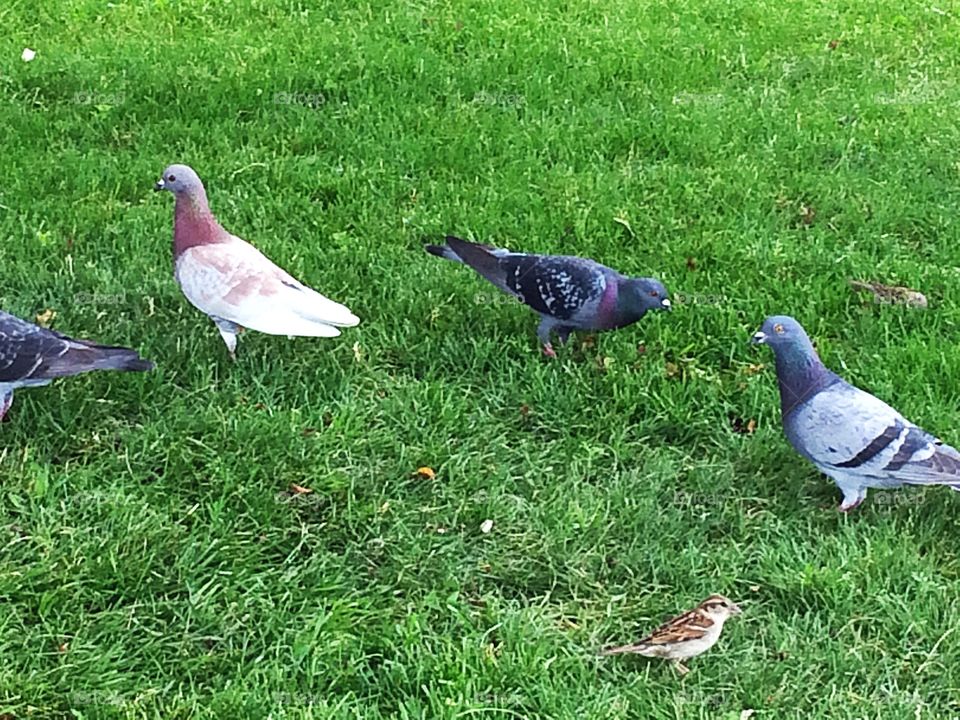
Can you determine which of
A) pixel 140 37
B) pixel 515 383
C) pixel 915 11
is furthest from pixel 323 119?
pixel 915 11

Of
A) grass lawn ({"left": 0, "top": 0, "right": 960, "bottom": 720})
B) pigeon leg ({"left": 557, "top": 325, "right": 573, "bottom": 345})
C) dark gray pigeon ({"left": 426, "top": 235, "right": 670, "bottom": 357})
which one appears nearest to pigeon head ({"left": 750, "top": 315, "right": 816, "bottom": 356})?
grass lawn ({"left": 0, "top": 0, "right": 960, "bottom": 720})

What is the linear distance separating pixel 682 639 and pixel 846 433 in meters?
0.88

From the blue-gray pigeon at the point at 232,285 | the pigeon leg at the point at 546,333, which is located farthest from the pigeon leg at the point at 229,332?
the pigeon leg at the point at 546,333

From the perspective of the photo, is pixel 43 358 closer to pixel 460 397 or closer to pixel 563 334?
pixel 460 397

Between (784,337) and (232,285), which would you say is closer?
(784,337)

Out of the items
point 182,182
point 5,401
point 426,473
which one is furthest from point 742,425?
point 5,401

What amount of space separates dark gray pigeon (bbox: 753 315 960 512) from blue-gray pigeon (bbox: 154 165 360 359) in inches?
54.3

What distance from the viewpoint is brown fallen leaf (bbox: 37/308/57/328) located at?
162 inches

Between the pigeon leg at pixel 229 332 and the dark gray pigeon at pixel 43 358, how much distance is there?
0.40 meters

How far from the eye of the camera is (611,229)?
16.5 feet

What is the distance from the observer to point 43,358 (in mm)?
3441

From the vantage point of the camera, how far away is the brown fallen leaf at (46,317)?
4.12m

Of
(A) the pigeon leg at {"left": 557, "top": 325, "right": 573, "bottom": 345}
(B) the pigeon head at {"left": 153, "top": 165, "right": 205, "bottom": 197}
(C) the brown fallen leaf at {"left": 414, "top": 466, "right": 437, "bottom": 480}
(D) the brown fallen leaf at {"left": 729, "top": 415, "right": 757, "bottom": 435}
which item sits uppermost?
(B) the pigeon head at {"left": 153, "top": 165, "right": 205, "bottom": 197}

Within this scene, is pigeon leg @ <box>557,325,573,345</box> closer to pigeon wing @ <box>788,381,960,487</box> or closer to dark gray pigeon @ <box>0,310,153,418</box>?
pigeon wing @ <box>788,381,960,487</box>
